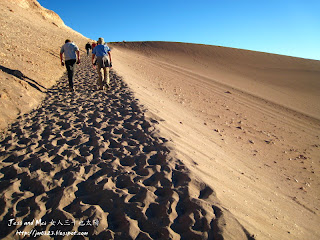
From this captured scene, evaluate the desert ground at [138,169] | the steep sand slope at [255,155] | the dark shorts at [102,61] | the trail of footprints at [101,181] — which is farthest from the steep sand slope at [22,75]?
the steep sand slope at [255,155]

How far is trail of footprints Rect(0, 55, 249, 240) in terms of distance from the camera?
2.19 m

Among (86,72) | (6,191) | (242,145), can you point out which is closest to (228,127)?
(242,145)

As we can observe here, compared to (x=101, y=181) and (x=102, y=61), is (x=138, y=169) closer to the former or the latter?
(x=101, y=181)

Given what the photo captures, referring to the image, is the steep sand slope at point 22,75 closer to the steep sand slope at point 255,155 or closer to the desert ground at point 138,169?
the desert ground at point 138,169

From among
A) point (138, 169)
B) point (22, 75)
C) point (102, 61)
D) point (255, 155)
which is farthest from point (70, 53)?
point (255, 155)

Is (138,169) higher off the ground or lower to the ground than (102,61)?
lower

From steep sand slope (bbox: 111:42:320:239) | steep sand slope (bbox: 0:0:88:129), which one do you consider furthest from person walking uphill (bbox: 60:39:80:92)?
steep sand slope (bbox: 111:42:320:239)

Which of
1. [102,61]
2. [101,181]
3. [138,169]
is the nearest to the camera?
[101,181]

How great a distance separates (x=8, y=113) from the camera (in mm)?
4734

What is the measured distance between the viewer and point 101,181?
278cm

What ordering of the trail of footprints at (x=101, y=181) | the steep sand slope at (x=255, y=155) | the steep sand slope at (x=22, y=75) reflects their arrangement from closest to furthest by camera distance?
1. the trail of footprints at (x=101, y=181)
2. the steep sand slope at (x=255, y=155)
3. the steep sand slope at (x=22, y=75)

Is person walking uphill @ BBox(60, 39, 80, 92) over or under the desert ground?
over

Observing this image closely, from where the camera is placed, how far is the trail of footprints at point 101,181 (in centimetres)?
219

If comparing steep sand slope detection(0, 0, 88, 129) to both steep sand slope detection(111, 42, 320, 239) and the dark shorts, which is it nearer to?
the dark shorts
